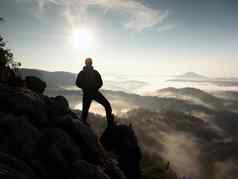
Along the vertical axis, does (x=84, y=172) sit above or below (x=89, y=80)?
below

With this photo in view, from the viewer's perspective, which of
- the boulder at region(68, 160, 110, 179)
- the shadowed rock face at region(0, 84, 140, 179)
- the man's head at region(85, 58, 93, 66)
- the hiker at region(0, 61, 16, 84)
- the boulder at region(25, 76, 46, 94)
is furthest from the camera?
the boulder at region(25, 76, 46, 94)

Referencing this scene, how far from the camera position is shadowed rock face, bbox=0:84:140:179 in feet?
36.5

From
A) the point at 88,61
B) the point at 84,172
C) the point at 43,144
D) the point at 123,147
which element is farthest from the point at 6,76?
the point at 123,147

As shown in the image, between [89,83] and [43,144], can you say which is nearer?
[43,144]

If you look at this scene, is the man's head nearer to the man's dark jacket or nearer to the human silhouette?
the human silhouette

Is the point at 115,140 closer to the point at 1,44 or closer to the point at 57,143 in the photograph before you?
the point at 57,143

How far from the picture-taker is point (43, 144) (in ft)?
41.7

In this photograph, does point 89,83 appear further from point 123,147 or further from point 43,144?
point 123,147

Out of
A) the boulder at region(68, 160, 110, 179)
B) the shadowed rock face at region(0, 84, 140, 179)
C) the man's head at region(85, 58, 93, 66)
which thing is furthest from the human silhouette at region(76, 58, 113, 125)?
the boulder at region(68, 160, 110, 179)

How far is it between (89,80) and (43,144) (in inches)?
244

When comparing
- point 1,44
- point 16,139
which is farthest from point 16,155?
point 1,44

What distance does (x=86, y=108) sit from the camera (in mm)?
17797

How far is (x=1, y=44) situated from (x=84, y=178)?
3082 cm

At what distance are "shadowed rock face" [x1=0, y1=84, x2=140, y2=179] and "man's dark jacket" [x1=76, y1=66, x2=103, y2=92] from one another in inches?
101
